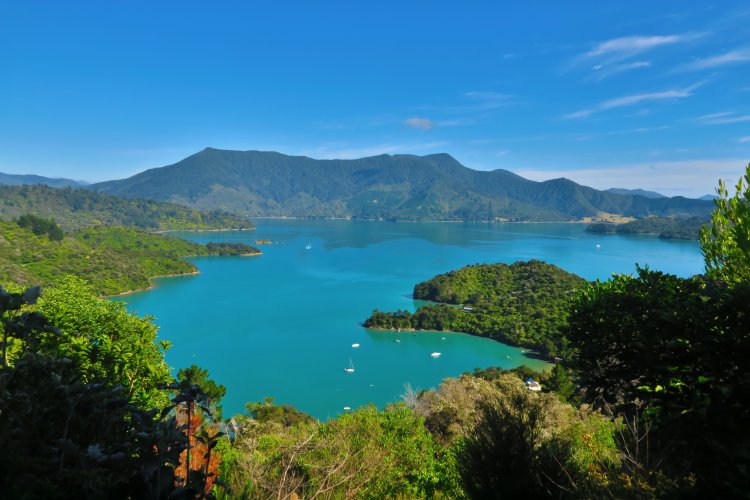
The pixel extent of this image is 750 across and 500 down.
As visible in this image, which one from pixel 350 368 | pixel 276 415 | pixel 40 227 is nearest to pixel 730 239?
Answer: pixel 276 415

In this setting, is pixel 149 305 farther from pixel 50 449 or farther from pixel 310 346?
→ pixel 50 449

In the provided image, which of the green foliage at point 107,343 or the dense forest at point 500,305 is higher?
the green foliage at point 107,343

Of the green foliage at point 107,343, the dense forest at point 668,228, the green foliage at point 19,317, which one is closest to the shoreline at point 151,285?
the green foliage at point 107,343

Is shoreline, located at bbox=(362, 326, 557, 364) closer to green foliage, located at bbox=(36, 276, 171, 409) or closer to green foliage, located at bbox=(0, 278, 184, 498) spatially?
green foliage, located at bbox=(36, 276, 171, 409)

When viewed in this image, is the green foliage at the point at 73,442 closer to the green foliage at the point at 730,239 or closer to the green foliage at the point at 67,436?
the green foliage at the point at 67,436

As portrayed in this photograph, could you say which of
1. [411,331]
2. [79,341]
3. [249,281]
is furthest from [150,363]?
[249,281]

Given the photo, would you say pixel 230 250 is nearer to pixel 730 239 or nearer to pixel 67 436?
pixel 730 239
